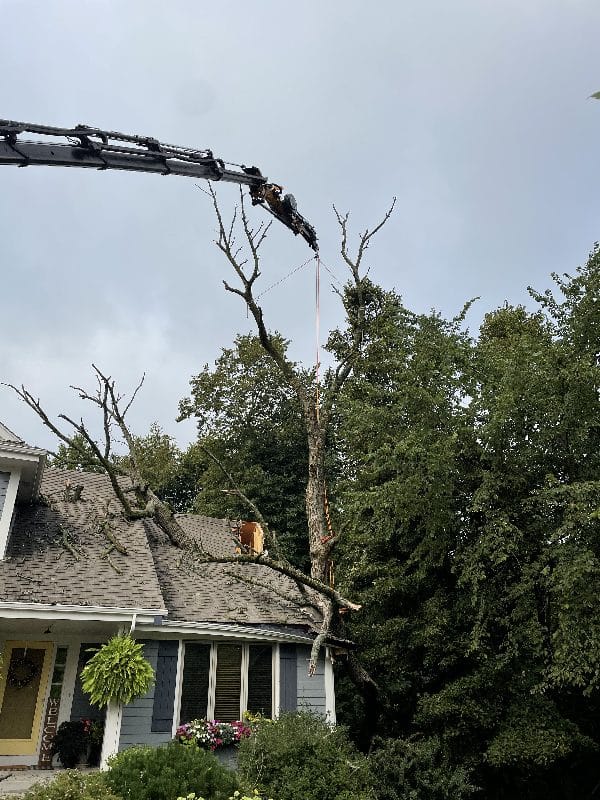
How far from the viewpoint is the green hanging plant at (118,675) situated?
30.0 ft

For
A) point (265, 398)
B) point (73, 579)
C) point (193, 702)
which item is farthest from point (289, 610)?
point (265, 398)

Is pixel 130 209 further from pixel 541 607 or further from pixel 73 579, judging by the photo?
pixel 541 607

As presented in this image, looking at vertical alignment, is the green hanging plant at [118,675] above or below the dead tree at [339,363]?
below

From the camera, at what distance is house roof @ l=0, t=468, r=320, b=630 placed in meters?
10.2

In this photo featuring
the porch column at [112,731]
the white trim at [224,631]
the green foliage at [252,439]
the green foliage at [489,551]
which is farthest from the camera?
the green foliage at [252,439]

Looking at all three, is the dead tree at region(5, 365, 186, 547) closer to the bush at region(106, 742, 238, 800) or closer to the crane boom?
the crane boom

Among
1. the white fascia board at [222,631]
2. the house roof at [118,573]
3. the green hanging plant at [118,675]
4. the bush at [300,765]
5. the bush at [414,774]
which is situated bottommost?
the bush at [414,774]

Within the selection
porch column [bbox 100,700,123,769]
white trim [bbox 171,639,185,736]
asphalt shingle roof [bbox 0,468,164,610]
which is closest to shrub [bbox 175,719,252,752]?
white trim [bbox 171,639,185,736]

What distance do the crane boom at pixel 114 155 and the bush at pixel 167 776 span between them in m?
8.67

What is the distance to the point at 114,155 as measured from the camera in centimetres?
1070

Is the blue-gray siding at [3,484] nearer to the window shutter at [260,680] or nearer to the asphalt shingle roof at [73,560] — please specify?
the asphalt shingle roof at [73,560]

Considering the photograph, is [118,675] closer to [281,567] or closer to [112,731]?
[112,731]

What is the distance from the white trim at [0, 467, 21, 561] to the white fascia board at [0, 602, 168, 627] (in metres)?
1.73

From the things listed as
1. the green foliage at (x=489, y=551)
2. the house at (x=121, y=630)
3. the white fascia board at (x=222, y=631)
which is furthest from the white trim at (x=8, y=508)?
the green foliage at (x=489, y=551)
